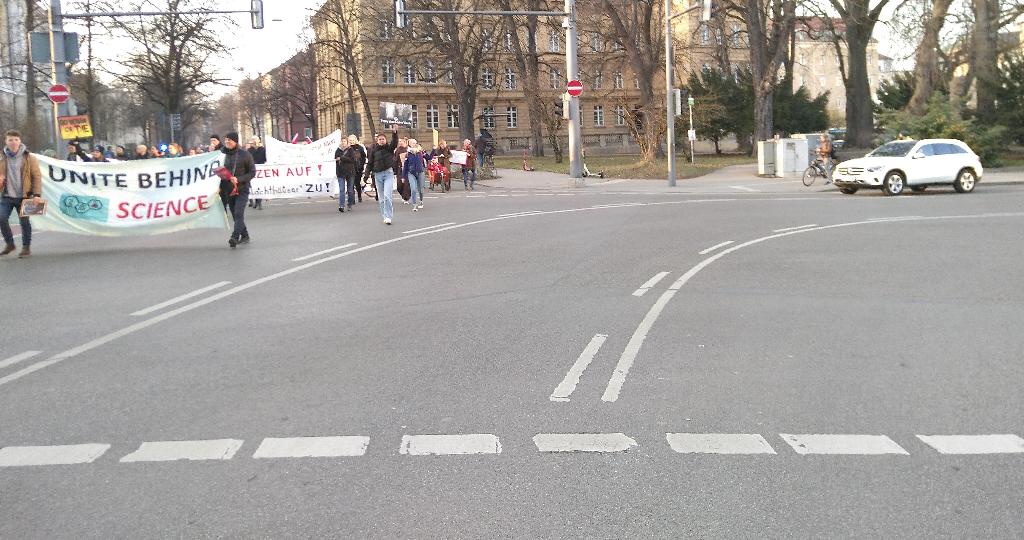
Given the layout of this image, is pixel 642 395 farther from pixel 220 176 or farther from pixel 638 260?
pixel 220 176

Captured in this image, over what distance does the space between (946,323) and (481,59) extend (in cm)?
4942

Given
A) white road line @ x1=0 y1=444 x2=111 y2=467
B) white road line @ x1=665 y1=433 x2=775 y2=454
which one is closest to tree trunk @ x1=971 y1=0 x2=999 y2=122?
white road line @ x1=665 y1=433 x2=775 y2=454

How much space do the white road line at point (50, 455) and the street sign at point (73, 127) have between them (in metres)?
23.6

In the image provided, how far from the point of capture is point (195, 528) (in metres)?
4.29

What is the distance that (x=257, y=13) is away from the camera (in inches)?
1093

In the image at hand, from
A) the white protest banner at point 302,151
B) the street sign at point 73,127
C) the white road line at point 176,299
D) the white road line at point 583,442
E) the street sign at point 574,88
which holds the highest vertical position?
the street sign at point 574,88

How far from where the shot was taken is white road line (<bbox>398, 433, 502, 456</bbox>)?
5.33 metres

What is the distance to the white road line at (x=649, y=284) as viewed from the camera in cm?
1108

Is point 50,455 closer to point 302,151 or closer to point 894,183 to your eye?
point 302,151

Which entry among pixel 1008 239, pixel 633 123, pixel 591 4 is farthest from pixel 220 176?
pixel 591 4

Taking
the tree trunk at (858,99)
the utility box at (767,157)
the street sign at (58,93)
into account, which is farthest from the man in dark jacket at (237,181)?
the tree trunk at (858,99)

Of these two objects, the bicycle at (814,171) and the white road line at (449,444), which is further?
the bicycle at (814,171)

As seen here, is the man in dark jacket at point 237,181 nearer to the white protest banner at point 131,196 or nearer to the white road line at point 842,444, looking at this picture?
the white protest banner at point 131,196

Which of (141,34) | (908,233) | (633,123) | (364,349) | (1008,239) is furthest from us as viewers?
(141,34)
